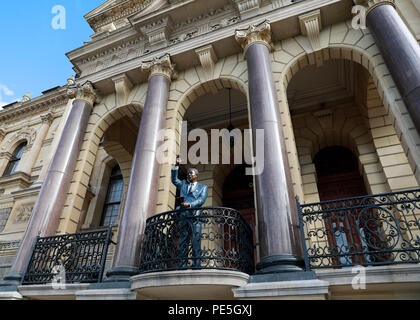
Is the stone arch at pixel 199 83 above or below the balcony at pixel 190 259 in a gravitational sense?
above

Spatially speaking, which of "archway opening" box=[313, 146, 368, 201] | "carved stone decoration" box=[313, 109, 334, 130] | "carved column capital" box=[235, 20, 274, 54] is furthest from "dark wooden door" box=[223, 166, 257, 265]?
"carved column capital" box=[235, 20, 274, 54]

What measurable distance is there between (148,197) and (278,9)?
6883 mm

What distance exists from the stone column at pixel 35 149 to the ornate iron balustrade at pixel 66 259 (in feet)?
35.9

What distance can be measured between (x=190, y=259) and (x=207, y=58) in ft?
21.4

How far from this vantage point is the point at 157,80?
8.95 meters

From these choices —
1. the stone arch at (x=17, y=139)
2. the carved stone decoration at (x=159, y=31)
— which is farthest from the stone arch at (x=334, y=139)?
the stone arch at (x=17, y=139)

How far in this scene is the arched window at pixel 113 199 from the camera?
13148mm

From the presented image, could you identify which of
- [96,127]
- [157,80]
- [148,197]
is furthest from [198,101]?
[148,197]

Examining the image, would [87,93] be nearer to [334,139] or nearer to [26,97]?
[334,139]

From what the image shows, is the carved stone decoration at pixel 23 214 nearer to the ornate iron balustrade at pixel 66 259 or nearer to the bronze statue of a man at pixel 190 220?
the ornate iron balustrade at pixel 66 259

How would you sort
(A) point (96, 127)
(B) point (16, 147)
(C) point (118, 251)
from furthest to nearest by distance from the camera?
1. (B) point (16, 147)
2. (A) point (96, 127)
3. (C) point (118, 251)

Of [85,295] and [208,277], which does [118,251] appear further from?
[208,277]

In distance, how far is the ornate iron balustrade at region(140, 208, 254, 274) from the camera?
5.13m

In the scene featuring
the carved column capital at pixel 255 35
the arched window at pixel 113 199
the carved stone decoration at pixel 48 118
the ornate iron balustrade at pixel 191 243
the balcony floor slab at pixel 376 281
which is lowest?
the balcony floor slab at pixel 376 281
